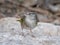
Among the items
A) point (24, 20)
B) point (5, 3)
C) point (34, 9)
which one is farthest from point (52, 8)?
point (24, 20)

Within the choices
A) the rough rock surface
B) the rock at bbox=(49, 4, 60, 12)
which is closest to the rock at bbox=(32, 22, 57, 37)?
the rough rock surface

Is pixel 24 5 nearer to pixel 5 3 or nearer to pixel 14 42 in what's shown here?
pixel 5 3

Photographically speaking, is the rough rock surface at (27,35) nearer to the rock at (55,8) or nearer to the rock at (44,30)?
the rock at (44,30)

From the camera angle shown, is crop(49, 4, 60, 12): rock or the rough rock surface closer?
the rough rock surface

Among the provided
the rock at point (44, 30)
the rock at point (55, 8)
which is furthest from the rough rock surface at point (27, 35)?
the rock at point (55, 8)

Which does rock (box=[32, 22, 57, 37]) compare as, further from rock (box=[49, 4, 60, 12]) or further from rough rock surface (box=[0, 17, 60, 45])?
rock (box=[49, 4, 60, 12])

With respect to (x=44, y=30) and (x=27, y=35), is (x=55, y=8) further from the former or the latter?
(x=27, y=35)

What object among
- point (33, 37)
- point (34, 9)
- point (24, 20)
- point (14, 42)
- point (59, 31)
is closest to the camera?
point (14, 42)

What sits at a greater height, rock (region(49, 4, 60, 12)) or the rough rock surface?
rock (region(49, 4, 60, 12))
